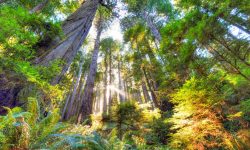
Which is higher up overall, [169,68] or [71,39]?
[71,39]

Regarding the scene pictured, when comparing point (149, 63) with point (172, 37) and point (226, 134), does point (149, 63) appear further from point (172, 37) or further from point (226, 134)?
point (226, 134)

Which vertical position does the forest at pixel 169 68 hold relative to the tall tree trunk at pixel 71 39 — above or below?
below

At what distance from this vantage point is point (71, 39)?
17.8 feet

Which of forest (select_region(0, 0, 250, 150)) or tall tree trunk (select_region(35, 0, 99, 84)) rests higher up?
tall tree trunk (select_region(35, 0, 99, 84))

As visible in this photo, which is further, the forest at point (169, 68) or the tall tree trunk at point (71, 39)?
the tall tree trunk at point (71, 39)

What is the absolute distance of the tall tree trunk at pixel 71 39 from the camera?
14.7ft

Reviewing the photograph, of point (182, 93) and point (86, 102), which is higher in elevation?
point (86, 102)

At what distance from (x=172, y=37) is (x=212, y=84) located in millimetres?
1887

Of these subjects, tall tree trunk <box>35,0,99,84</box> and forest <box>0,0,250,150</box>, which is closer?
forest <box>0,0,250,150</box>

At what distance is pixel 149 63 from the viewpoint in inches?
544

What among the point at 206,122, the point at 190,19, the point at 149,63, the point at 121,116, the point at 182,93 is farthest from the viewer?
the point at 149,63

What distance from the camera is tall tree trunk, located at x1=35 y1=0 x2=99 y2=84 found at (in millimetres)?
4484

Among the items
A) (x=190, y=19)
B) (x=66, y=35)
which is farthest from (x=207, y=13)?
(x=66, y=35)

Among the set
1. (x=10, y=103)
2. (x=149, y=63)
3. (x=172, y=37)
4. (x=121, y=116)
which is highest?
(x=149, y=63)
